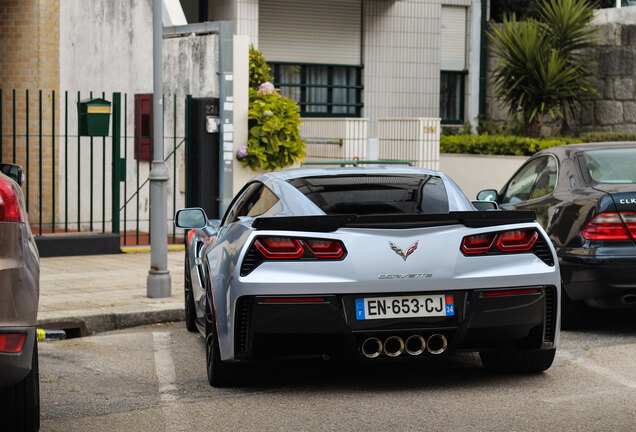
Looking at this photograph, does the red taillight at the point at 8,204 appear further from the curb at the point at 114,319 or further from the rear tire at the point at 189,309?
the curb at the point at 114,319

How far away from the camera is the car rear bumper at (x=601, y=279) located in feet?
26.0

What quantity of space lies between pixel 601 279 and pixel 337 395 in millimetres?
2731

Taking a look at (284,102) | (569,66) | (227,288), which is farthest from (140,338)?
(569,66)

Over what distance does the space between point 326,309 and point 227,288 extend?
0.61m

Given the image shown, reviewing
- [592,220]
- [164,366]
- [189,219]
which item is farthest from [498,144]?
[164,366]

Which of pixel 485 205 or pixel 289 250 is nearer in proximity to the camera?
pixel 289 250

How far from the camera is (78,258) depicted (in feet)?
43.1

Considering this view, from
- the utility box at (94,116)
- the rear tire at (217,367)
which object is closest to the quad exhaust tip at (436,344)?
the rear tire at (217,367)

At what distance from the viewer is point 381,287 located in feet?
19.5

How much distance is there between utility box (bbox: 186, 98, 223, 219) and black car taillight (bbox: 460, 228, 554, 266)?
845 cm

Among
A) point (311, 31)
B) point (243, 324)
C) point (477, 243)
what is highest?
point (311, 31)

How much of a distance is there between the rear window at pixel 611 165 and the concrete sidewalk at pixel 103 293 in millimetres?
3700

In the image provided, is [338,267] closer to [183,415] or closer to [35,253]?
[183,415]

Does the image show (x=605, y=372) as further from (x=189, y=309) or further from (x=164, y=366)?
(x=189, y=309)
